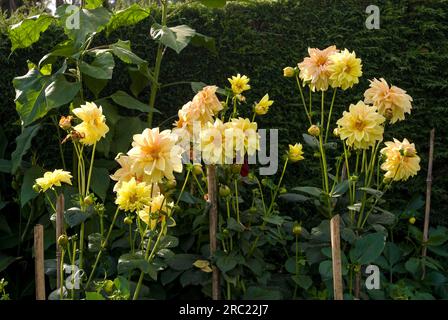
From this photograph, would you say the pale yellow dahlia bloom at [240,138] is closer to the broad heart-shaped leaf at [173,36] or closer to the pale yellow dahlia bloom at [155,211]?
the pale yellow dahlia bloom at [155,211]

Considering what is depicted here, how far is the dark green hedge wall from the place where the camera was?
9.25 feet

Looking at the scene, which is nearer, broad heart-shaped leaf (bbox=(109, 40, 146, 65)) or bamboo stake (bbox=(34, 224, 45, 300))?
bamboo stake (bbox=(34, 224, 45, 300))

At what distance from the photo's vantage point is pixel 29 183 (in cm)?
235

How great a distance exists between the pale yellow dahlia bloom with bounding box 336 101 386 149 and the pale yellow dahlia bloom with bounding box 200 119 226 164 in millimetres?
468

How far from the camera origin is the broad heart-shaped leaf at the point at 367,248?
191 centimetres

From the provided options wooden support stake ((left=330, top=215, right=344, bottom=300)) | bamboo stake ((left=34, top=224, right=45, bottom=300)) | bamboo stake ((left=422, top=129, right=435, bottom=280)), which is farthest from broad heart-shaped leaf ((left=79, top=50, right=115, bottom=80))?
bamboo stake ((left=422, top=129, right=435, bottom=280))

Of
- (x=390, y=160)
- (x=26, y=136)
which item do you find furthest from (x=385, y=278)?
(x=26, y=136)

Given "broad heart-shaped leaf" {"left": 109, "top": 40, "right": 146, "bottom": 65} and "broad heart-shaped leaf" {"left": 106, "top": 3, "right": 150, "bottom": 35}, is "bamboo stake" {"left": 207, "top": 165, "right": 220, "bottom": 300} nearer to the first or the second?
"broad heart-shaped leaf" {"left": 109, "top": 40, "right": 146, "bottom": 65}

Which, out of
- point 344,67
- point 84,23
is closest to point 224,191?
point 344,67

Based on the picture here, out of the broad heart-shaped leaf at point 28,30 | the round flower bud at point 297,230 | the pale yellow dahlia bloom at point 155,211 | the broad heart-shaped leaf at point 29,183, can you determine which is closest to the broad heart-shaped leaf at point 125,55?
the broad heart-shaped leaf at point 28,30

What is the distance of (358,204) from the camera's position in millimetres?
2045

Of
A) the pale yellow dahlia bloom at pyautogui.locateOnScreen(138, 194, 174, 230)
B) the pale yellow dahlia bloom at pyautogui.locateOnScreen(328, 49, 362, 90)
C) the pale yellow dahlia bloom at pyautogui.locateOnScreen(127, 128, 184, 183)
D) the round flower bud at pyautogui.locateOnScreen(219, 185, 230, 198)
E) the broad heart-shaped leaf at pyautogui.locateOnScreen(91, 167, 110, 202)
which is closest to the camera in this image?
the pale yellow dahlia bloom at pyautogui.locateOnScreen(127, 128, 184, 183)

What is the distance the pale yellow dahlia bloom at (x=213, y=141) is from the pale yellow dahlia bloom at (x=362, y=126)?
0.47 metres
